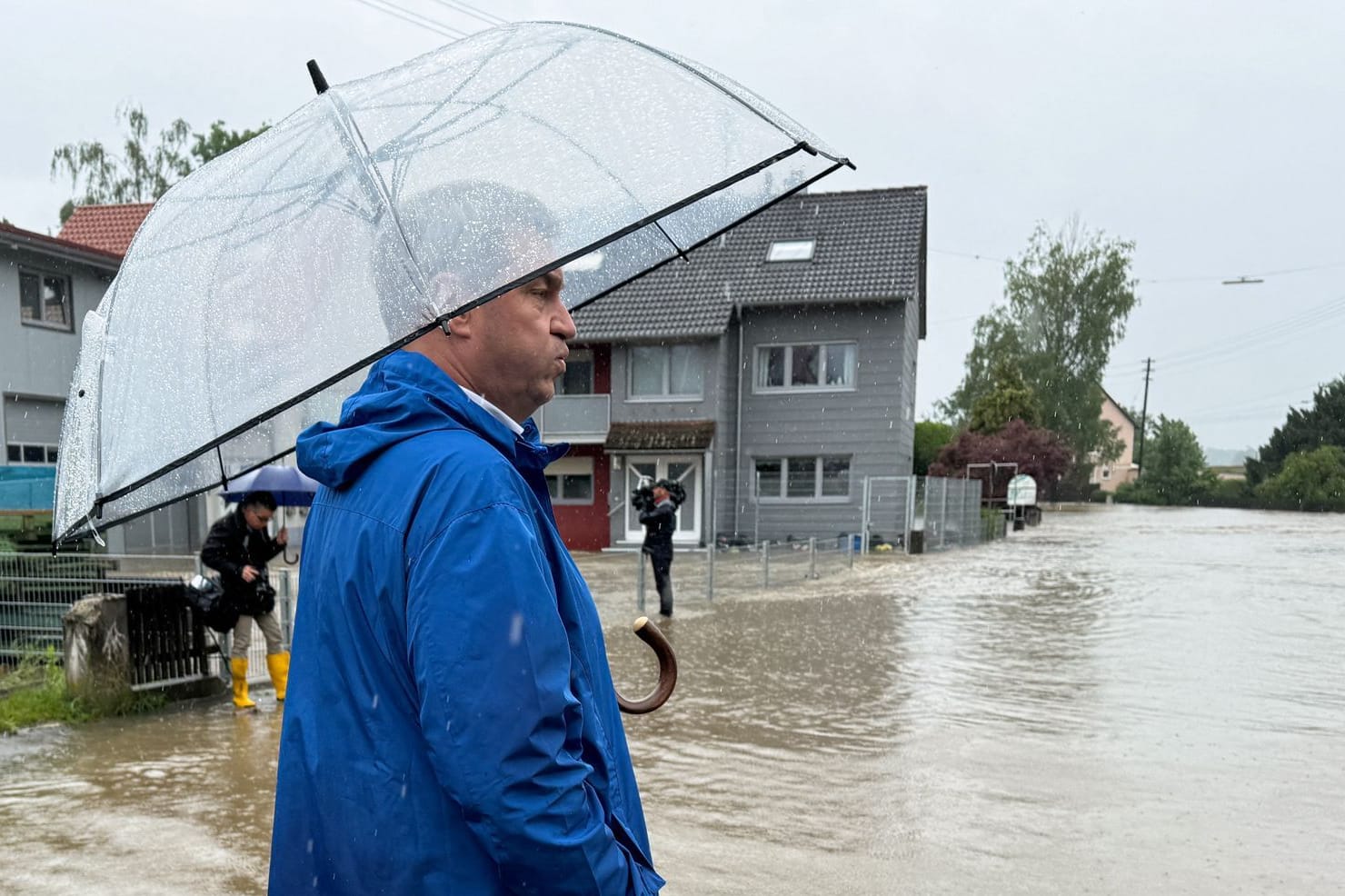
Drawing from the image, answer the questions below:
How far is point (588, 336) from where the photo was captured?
2891 centimetres

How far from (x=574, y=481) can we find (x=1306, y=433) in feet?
201

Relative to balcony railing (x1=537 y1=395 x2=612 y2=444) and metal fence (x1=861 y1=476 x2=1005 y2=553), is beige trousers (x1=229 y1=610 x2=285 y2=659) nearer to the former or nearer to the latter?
metal fence (x1=861 y1=476 x2=1005 y2=553)

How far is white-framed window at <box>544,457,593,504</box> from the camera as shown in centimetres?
2923

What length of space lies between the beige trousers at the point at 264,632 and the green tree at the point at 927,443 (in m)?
42.3

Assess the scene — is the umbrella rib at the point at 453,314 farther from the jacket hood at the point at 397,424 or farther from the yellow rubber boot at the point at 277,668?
the yellow rubber boot at the point at 277,668

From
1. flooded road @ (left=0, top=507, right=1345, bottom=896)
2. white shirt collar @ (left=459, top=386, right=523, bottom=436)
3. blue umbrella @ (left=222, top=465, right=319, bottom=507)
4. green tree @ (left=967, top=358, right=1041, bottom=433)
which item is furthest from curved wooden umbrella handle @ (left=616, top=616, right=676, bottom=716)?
green tree @ (left=967, top=358, right=1041, bottom=433)

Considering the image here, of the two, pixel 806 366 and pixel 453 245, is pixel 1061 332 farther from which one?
pixel 453 245

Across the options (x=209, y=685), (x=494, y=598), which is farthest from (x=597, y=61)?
(x=209, y=685)

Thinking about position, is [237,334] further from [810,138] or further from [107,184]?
[107,184]

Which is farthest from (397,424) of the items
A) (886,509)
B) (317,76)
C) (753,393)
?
(753,393)

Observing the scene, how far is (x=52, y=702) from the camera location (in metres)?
7.96

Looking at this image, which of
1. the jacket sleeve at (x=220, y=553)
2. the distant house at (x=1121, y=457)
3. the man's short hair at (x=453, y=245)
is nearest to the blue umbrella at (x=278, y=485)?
the jacket sleeve at (x=220, y=553)

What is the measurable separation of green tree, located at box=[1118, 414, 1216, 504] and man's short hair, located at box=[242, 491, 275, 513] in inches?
2773

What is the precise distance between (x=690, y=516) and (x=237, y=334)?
2601 cm
